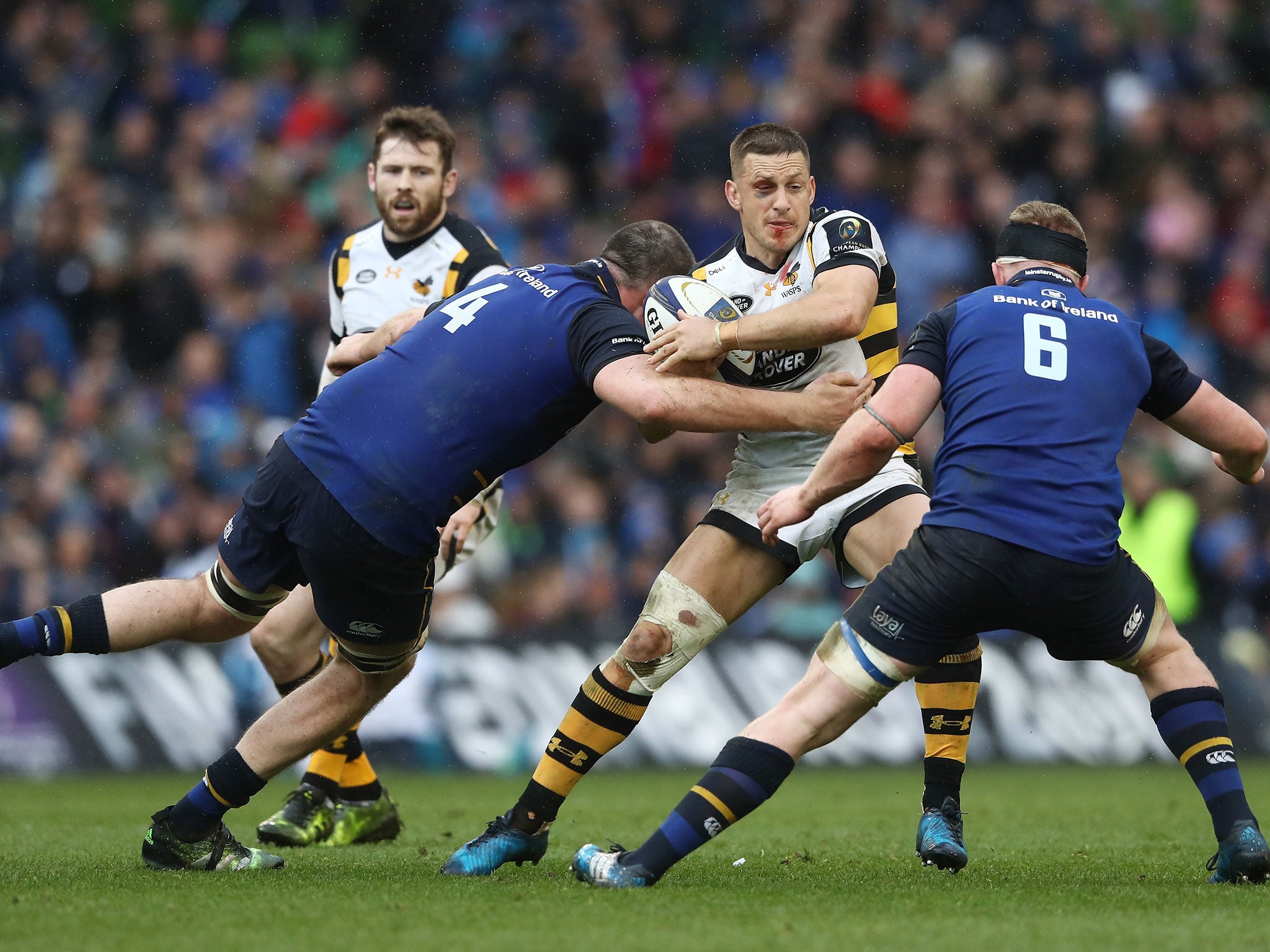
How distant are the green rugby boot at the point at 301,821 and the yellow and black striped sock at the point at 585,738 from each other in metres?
1.60

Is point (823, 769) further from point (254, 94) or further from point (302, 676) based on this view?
point (254, 94)

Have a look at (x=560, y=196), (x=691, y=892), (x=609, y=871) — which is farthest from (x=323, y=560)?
(x=560, y=196)

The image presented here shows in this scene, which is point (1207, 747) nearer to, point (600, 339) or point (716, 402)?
point (716, 402)

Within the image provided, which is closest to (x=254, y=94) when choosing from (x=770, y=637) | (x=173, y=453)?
(x=173, y=453)

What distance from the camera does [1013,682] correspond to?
11.9 m

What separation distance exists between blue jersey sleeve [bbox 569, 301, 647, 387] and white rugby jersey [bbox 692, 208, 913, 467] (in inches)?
28.9

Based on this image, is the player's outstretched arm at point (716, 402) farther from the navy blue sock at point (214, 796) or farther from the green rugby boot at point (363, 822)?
the green rugby boot at point (363, 822)

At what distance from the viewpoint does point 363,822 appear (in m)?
7.19

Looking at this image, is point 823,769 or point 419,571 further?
point 823,769

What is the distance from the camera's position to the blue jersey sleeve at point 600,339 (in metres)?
5.21

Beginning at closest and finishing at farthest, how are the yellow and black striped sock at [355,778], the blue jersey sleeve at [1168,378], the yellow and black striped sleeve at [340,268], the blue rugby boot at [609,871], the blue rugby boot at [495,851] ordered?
the blue rugby boot at [609,871] < the blue jersey sleeve at [1168,378] < the blue rugby boot at [495,851] < the yellow and black striped sock at [355,778] < the yellow and black striped sleeve at [340,268]

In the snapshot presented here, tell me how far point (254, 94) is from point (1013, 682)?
31.5 feet

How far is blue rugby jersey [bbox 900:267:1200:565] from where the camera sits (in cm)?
488

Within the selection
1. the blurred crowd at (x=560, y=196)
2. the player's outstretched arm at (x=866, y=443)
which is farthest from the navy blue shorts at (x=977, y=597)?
the blurred crowd at (x=560, y=196)
